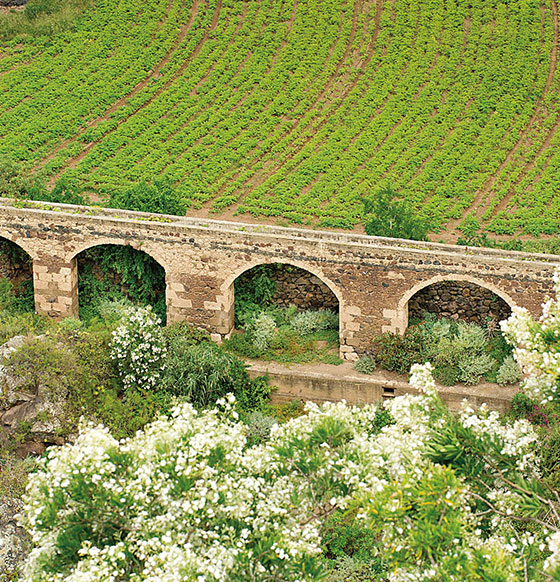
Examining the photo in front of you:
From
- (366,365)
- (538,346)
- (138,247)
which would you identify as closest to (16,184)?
(138,247)

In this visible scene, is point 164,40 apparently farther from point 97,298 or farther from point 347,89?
point 97,298

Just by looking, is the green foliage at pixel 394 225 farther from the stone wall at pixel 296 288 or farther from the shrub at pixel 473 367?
the shrub at pixel 473 367

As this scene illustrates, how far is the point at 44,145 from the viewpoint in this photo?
149 feet

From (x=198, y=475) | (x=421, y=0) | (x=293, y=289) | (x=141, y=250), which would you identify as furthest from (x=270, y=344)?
(x=421, y=0)

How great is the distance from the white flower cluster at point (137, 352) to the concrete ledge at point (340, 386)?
9.01ft

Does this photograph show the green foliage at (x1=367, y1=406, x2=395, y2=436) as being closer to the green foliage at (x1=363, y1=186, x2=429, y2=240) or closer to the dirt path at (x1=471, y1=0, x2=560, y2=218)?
the green foliage at (x1=363, y1=186, x2=429, y2=240)

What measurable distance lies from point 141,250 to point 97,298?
225 cm

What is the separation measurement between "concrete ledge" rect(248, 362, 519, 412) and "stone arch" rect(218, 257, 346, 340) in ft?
5.10

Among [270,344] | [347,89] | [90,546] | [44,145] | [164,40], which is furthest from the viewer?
[164,40]

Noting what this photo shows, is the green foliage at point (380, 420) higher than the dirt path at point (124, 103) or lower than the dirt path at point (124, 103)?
lower

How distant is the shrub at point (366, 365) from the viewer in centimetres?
2909

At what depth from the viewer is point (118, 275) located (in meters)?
31.8

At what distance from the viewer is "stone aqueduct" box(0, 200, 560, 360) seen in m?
28.3

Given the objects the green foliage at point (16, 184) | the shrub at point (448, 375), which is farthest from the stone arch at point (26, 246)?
the shrub at point (448, 375)
